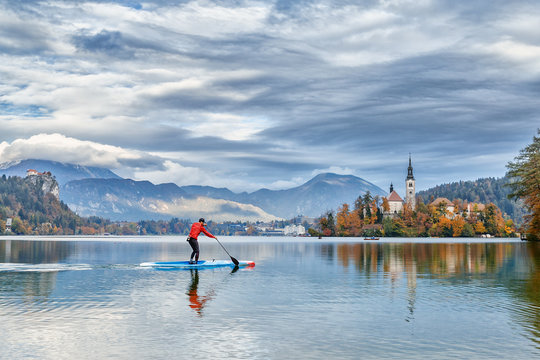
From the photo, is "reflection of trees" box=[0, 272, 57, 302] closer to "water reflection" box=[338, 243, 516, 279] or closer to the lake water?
the lake water

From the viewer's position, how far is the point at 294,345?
18.8 metres

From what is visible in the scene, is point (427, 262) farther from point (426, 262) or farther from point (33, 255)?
point (33, 255)

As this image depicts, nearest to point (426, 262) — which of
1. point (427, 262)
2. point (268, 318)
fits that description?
point (427, 262)

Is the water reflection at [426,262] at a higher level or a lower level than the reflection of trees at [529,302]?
lower

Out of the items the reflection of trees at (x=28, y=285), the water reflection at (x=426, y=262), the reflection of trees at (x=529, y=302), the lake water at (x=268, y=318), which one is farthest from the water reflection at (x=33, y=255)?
the reflection of trees at (x=529, y=302)

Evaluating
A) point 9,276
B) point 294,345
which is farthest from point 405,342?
point 9,276

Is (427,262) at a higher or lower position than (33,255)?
higher

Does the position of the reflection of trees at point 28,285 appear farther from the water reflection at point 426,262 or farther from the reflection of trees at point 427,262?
the reflection of trees at point 427,262

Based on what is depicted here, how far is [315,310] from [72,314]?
1063cm

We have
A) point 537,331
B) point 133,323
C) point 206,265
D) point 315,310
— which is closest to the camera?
point 537,331

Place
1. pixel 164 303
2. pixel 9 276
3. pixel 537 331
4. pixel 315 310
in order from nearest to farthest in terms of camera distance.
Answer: pixel 537 331
pixel 315 310
pixel 164 303
pixel 9 276

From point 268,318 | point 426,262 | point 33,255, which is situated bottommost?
point 33,255

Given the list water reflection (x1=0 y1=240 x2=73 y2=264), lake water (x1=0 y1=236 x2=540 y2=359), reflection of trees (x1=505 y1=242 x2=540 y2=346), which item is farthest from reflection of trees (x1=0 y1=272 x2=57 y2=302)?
reflection of trees (x1=505 y1=242 x2=540 y2=346)

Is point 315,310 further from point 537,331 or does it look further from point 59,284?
point 59,284
